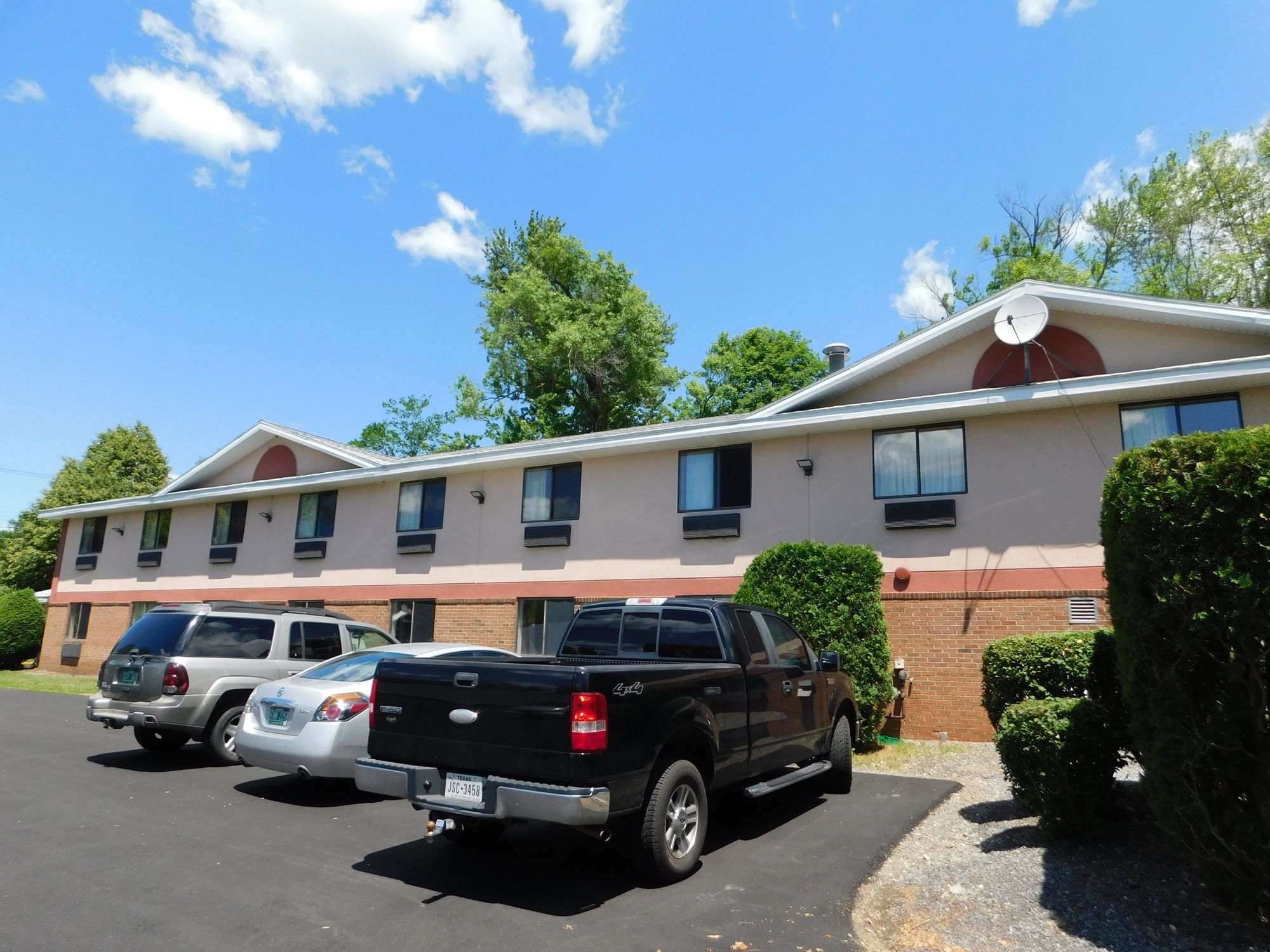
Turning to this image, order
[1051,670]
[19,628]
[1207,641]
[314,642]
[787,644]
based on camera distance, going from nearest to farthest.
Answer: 1. [1207,641]
2. [1051,670]
3. [787,644]
4. [314,642]
5. [19,628]

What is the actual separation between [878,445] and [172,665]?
1100 centimetres

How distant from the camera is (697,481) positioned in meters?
16.1

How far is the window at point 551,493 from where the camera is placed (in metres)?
17.6

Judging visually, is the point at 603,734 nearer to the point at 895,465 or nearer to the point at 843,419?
the point at 843,419

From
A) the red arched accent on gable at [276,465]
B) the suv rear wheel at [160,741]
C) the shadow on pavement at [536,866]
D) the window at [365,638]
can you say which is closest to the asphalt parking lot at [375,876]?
the shadow on pavement at [536,866]

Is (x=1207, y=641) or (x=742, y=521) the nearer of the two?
(x=1207, y=641)

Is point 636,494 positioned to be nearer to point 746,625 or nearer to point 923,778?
point 923,778

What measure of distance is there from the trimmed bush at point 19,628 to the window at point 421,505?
18.0 m

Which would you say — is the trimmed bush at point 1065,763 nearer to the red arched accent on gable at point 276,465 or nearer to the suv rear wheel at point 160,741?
the suv rear wheel at point 160,741

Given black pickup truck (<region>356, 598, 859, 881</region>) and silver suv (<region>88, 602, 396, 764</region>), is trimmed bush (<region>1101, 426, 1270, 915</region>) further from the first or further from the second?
silver suv (<region>88, 602, 396, 764</region>)

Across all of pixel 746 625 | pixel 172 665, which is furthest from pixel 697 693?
pixel 172 665

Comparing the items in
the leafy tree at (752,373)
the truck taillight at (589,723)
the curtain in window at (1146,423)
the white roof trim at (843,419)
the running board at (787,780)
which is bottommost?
the running board at (787,780)

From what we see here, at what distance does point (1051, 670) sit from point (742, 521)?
7920 millimetres

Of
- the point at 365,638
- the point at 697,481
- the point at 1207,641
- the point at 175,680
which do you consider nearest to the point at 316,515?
the point at 365,638
